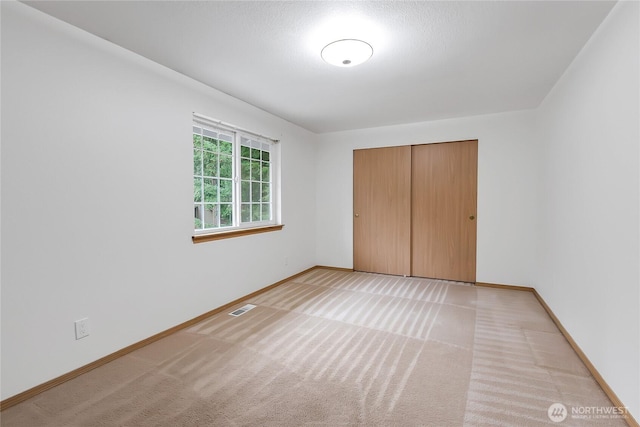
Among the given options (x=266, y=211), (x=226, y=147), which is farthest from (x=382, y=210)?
(x=226, y=147)

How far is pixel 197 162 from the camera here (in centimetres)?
294

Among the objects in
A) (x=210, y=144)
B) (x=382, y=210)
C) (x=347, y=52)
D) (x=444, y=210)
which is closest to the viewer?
(x=347, y=52)

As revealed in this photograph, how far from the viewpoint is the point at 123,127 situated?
2.21 metres

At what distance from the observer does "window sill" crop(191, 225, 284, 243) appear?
2.84 meters

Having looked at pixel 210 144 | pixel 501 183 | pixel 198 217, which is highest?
pixel 210 144

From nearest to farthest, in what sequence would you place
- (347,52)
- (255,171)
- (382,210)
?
(347,52), (255,171), (382,210)

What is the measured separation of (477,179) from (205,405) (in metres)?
3.98

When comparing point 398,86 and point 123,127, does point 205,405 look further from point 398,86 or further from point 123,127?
point 398,86

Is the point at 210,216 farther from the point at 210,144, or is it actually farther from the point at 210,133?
the point at 210,133

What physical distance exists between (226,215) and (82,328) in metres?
1.65

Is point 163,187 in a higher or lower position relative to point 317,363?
higher

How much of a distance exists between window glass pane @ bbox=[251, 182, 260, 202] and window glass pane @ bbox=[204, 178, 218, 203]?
584 millimetres

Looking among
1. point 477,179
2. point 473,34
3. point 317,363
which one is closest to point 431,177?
point 477,179
